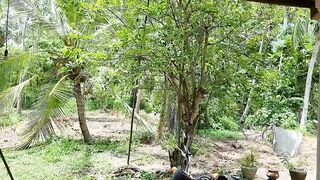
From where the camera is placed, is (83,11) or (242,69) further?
(83,11)

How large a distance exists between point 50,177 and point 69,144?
5.21 feet

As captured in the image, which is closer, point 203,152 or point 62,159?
point 62,159

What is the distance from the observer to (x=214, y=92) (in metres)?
4.20

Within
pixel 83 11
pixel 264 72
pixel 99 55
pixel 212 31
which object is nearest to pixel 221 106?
pixel 264 72

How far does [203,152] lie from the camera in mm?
6379

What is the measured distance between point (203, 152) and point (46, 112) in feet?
9.08

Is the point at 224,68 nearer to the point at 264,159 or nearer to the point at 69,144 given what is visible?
the point at 264,159

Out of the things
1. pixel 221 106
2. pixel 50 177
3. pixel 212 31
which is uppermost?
pixel 212 31

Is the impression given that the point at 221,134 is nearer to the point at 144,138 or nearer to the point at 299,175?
the point at 144,138

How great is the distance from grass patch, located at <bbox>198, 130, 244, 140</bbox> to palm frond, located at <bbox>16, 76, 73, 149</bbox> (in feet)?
11.1

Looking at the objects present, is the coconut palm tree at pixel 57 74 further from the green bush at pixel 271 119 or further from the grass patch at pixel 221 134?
the green bush at pixel 271 119

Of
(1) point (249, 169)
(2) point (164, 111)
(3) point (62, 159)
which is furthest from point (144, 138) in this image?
(1) point (249, 169)

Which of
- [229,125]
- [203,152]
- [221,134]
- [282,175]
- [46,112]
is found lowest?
[282,175]

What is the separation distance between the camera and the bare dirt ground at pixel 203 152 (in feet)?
18.8
